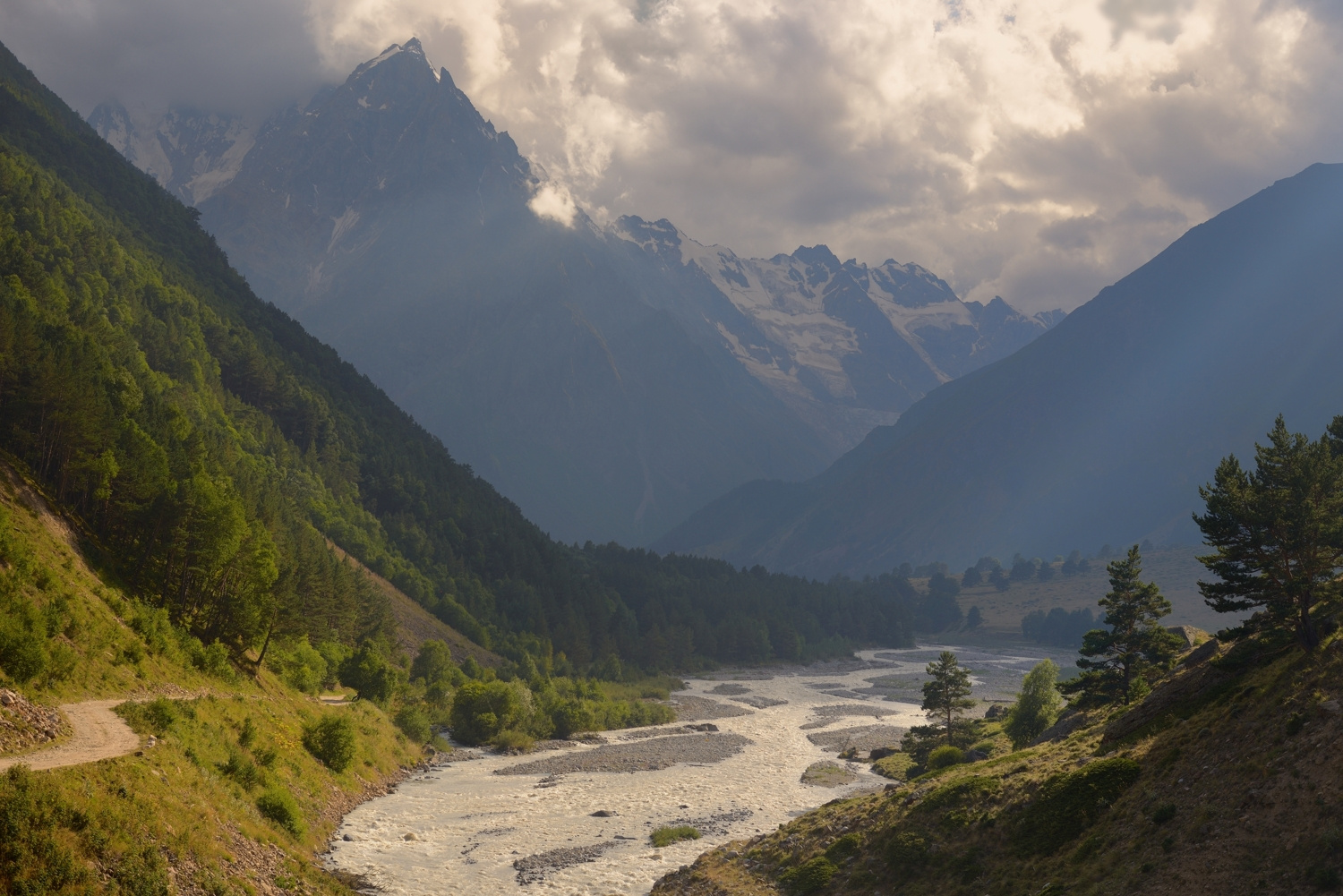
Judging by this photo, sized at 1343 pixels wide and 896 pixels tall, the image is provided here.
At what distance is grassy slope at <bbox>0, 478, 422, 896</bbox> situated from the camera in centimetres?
2992

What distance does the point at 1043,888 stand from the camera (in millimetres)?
31547

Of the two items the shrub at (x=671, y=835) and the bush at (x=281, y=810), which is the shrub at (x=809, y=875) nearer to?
the shrub at (x=671, y=835)

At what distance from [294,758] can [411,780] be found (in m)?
19.4

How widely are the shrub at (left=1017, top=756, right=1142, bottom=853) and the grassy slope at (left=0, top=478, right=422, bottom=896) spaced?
31739 millimetres

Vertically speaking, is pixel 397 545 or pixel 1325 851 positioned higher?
pixel 397 545

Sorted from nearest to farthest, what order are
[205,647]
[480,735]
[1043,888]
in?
[1043,888] < [205,647] < [480,735]

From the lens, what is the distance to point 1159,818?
104 feet

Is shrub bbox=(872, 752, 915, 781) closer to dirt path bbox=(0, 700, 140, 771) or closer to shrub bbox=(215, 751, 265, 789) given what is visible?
shrub bbox=(215, 751, 265, 789)

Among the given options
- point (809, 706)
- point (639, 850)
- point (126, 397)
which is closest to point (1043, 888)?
point (639, 850)

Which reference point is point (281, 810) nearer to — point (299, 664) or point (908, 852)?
point (908, 852)

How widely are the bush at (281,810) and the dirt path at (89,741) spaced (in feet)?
28.8

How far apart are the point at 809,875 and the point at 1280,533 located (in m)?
27.9

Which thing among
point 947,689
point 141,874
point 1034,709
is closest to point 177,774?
point 141,874

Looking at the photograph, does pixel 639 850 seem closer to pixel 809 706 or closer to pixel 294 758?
pixel 294 758
